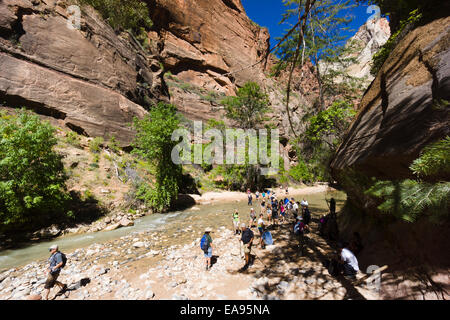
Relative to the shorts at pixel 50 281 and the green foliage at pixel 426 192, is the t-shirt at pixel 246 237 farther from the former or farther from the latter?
the shorts at pixel 50 281

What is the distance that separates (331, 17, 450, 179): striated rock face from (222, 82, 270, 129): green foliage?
85.7 feet

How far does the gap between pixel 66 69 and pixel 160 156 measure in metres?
12.9

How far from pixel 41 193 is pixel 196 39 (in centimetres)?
4087

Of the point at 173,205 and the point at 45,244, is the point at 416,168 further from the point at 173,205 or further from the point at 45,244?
the point at 173,205

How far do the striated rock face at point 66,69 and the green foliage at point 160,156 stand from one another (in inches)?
249

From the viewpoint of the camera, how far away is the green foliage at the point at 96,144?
1712 cm

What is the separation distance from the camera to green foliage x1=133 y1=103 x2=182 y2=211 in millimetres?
15430

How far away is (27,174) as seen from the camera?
894cm

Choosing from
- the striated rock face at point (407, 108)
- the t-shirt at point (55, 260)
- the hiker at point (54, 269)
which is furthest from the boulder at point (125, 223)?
the striated rock face at point (407, 108)

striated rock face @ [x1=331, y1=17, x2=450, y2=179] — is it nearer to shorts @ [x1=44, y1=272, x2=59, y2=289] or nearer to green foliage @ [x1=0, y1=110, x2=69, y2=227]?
shorts @ [x1=44, y1=272, x2=59, y2=289]

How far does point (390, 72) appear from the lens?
5.07 meters

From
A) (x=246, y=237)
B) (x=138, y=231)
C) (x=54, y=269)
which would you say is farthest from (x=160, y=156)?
(x=246, y=237)

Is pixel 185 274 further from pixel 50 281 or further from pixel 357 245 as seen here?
pixel 357 245
